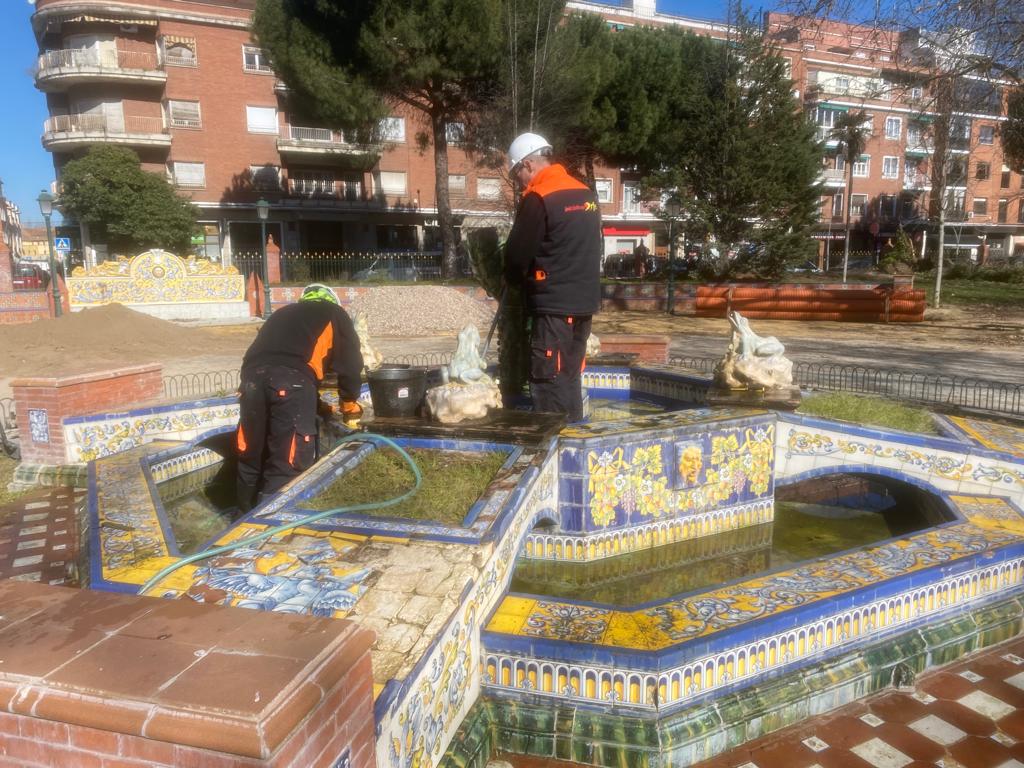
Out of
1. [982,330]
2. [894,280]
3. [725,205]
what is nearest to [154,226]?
[725,205]

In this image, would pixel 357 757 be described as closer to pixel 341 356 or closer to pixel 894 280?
pixel 341 356

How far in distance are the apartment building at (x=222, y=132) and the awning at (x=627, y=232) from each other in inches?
312

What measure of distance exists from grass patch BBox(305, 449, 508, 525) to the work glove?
0.88 meters

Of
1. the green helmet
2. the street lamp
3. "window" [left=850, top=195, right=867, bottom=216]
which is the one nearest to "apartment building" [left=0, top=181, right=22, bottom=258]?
the street lamp

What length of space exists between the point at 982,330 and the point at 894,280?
285 centimetres

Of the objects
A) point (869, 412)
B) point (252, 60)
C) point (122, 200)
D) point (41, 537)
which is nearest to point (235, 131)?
point (252, 60)

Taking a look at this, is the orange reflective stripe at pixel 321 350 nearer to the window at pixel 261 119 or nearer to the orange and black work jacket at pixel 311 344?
the orange and black work jacket at pixel 311 344

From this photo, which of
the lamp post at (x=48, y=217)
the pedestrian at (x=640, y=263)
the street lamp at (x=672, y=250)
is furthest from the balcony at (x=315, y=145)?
the lamp post at (x=48, y=217)

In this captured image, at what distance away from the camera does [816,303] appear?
763 inches

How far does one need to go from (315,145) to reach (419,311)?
14877 mm

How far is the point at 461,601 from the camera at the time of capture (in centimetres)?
275

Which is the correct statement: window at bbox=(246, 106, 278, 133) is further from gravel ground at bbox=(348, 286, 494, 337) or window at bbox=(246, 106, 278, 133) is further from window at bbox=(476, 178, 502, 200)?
gravel ground at bbox=(348, 286, 494, 337)

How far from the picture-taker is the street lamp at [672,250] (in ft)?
69.4

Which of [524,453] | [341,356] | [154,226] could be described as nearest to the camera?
[524,453]
